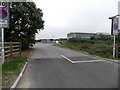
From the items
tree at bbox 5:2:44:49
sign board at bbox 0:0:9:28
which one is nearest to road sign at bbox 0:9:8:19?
sign board at bbox 0:0:9:28

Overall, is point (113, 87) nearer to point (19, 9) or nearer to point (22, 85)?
point (22, 85)

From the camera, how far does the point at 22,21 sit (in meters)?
19.7

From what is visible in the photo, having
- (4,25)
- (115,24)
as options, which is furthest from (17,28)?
(115,24)

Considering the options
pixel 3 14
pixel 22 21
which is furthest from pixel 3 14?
pixel 22 21

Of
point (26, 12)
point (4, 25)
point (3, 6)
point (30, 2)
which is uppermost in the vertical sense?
point (30, 2)

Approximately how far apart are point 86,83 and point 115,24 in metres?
9.94

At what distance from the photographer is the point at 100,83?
5348 millimetres

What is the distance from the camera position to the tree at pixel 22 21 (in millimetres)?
18594

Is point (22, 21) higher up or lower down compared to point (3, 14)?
higher up

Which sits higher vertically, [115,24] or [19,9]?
[19,9]

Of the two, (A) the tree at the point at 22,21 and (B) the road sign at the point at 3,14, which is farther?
(A) the tree at the point at 22,21

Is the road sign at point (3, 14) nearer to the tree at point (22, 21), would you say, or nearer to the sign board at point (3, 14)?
the sign board at point (3, 14)

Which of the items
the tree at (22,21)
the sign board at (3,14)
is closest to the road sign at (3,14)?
the sign board at (3,14)

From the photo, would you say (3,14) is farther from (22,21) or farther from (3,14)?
(22,21)
